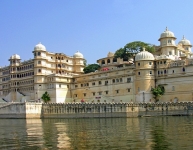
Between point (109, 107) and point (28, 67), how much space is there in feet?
103

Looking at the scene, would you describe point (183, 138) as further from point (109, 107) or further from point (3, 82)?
point (3, 82)

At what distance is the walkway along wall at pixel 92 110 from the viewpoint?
5438 cm

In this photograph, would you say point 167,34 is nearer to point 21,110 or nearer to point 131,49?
point 131,49

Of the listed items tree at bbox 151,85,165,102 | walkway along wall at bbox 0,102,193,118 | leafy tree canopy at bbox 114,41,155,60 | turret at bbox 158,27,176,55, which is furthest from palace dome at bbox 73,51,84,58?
tree at bbox 151,85,165,102

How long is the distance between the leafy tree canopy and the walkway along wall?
23022mm

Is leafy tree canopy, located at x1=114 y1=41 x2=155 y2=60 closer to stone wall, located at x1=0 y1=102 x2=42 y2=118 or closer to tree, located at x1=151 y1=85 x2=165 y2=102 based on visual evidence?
tree, located at x1=151 y1=85 x2=165 y2=102

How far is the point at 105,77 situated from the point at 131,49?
12.2m

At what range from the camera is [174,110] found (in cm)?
5419

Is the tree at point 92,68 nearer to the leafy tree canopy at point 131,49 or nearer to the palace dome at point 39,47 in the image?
the leafy tree canopy at point 131,49

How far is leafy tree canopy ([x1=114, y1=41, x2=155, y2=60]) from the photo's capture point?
7699 cm

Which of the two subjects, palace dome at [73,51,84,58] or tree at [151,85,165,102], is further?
palace dome at [73,51,84,58]

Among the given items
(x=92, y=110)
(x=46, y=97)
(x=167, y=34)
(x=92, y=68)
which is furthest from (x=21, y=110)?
(x=167, y=34)

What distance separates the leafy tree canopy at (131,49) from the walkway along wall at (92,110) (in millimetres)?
23022

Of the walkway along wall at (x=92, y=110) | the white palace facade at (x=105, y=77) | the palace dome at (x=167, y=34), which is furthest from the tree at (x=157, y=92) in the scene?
the palace dome at (x=167, y=34)
